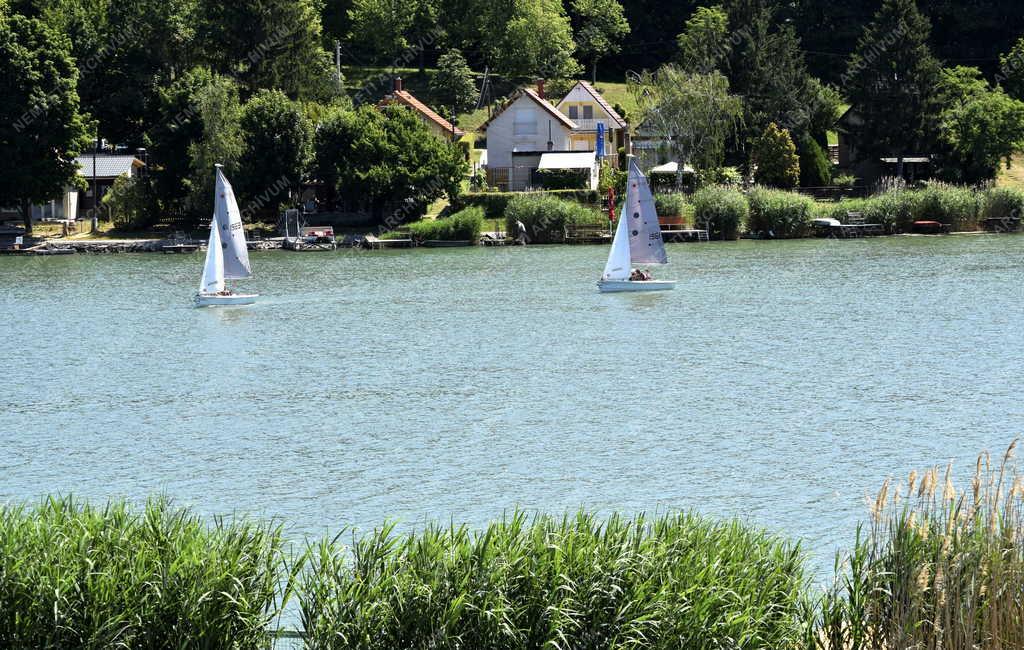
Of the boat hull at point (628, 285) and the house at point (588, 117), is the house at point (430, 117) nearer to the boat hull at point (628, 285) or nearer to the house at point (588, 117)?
the house at point (588, 117)

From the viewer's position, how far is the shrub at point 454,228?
87312 mm

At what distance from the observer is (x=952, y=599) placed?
12.4m

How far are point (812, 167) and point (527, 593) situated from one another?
287ft

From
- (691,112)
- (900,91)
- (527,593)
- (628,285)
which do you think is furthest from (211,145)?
(527,593)

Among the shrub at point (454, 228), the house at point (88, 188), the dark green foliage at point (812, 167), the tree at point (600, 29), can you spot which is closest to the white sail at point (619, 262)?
the shrub at point (454, 228)

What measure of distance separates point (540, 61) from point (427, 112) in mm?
25349

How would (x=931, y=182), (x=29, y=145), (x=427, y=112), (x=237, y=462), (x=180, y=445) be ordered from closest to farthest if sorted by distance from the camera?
1. (x=237, y=462)
2. (x=180, y=445)
3. (x=29, y=145)
4. (x=931, y=182)
5. (x=427, y=112)

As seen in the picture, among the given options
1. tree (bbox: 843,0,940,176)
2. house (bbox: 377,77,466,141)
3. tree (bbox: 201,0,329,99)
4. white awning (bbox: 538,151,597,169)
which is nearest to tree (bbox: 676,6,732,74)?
white awning (bbox: 538,151,597,169)

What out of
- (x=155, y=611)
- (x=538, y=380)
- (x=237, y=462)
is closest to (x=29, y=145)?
(x=538, y=380)

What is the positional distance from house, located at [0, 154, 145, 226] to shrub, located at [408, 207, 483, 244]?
2170cm

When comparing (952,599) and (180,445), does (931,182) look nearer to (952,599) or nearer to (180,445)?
(180,445)

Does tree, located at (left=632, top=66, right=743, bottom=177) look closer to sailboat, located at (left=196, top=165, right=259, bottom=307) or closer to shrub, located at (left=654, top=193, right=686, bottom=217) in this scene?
shrub, located at (left=654, top=193, right=686, bottom=217)

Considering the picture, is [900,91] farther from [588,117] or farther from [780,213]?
[588,117]

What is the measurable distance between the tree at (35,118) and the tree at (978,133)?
59.9m
